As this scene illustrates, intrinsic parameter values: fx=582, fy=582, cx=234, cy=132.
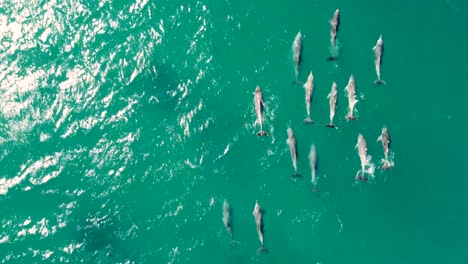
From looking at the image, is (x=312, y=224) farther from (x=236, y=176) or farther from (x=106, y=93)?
(x=106, y=93)

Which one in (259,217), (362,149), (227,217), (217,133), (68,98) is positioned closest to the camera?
(259,217)

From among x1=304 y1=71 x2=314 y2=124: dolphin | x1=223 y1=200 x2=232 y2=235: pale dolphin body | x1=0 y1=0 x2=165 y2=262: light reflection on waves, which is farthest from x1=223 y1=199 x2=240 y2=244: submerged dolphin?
x1=304 y1=71 x2=314 y2=124: dolphin

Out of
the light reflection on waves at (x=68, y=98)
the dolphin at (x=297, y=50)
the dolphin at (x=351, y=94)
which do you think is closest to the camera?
the dolphin at (x=351, y=94)

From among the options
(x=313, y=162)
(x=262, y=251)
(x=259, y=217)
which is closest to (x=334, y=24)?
(x=313, y=162)

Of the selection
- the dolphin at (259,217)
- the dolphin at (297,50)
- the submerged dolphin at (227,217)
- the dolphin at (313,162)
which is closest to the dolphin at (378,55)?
the dolphin at (297,50)

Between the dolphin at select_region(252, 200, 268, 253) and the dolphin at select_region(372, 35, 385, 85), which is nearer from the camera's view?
the dolphin at select_region(252, 200, 268, 253)

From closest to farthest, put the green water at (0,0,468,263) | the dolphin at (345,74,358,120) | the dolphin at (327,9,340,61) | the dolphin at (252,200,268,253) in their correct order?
the dolphin at (252,200,268,253) → the dolphin at (327,9,340,61) → the dolphin at (345,74,358,120) → the green water at (0,0,468,263)

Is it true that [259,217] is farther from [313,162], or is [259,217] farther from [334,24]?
[334,24]

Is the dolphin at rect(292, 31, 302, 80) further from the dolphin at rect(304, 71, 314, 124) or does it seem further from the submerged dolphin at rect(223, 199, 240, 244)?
the submerged dolphin at rect(223, 199, 240, 244)

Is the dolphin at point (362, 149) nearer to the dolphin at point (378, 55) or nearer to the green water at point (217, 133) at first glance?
the green water at point (217, 133)
